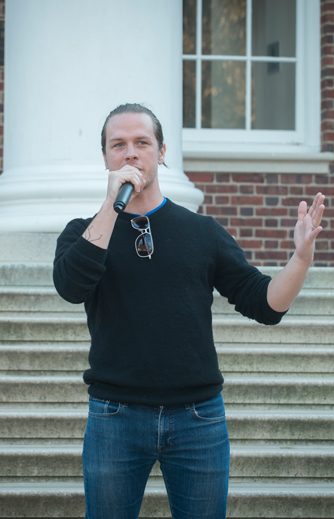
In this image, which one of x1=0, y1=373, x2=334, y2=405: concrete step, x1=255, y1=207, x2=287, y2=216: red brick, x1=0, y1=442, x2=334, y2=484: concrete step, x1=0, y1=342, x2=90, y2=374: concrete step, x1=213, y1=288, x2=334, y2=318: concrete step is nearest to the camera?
x1=0, y1=442, x2=334, y2=484: concrete step

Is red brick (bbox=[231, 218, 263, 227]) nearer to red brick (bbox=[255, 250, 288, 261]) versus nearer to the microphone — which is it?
red brick (bbox=[255, 250, 288, 261])

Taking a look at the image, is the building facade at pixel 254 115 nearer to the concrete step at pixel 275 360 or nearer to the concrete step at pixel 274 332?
the concrete step at pixel 274 332

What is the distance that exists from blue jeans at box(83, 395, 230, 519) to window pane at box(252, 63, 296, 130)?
19.0ft

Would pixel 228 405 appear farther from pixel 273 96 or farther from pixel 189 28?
pixel 189 28

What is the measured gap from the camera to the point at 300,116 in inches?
313

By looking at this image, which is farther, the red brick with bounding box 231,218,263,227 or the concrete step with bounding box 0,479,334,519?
the red brick with bounding box 231,218,263,227

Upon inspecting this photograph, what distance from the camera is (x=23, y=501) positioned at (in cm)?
396

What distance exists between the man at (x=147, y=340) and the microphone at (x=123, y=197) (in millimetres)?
20

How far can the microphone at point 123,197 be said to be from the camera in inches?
92.8

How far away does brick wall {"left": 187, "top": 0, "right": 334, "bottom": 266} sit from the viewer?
7617 millimetres

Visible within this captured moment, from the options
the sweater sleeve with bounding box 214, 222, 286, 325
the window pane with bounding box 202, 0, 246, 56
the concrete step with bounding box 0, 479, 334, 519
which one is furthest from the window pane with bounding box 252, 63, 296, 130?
the sweater sleeve with bounding box 214, 222, 286, 325

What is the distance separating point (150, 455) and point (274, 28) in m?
6.13

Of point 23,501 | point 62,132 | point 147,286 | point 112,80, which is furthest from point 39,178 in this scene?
point 147,286

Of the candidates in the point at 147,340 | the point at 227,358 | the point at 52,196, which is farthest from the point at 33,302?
the point at 147,340
